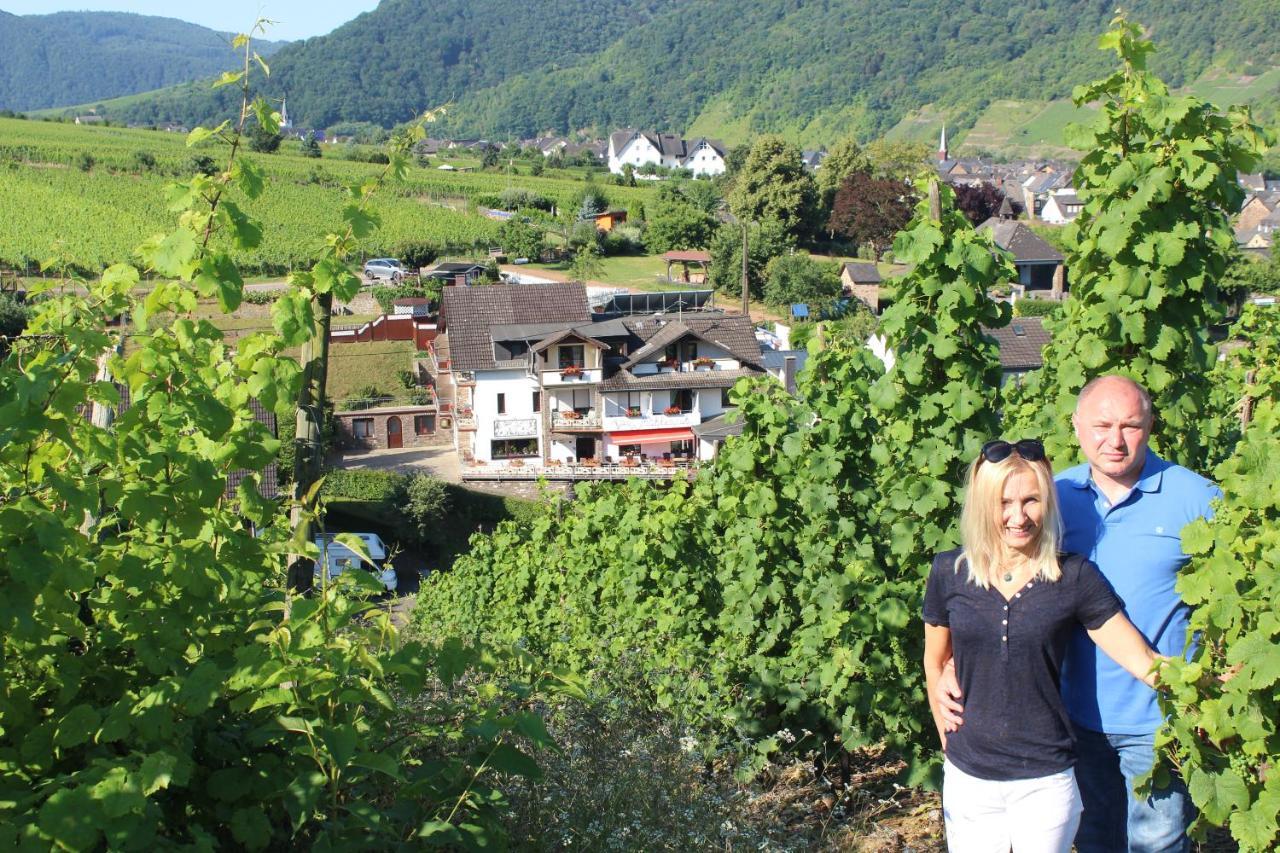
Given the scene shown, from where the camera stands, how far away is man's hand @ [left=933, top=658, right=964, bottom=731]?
3.74m

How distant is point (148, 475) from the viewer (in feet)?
11.2

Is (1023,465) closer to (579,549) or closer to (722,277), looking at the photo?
(579,549)

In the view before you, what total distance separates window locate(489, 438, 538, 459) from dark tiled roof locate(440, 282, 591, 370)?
227cm

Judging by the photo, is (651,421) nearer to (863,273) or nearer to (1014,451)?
(863,273)

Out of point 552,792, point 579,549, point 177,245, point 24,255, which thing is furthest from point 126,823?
point 24,255

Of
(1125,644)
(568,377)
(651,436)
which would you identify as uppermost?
(1125,644)

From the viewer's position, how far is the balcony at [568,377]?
33.6m

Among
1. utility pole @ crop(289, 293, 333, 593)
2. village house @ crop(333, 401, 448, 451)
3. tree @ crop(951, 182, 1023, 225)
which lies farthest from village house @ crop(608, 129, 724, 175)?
utility pole @ crop(289, 293, 333, 593)

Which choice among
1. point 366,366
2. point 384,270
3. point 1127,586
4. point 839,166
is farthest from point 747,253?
point 1127,586

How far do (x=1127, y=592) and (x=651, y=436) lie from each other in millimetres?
30476

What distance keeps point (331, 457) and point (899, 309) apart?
3216 cm

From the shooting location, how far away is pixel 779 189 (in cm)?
6725

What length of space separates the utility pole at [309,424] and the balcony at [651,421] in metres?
29.5

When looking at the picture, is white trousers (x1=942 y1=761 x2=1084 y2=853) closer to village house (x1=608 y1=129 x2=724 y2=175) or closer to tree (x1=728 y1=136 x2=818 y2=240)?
tree (x1=728 y1=136 x2=818 y2=240)
